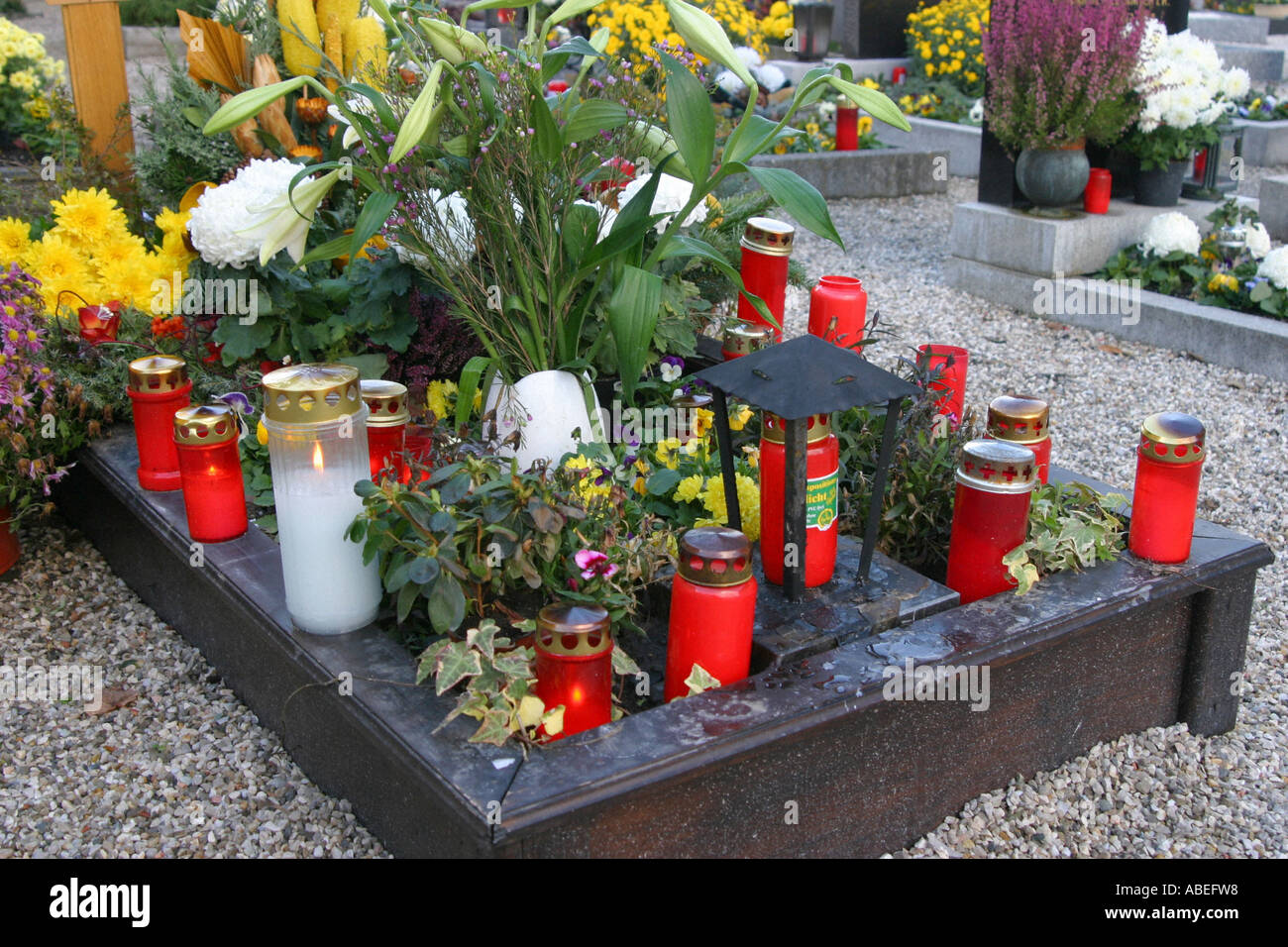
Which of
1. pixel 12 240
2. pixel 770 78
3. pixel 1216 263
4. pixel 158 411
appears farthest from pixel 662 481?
pixel 770 78

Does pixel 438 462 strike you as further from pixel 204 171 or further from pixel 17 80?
pixel 17 80

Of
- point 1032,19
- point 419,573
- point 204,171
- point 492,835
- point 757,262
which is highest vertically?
point 1032,19

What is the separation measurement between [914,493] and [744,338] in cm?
68

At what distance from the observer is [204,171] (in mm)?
3637

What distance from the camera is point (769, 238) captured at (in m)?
3.22

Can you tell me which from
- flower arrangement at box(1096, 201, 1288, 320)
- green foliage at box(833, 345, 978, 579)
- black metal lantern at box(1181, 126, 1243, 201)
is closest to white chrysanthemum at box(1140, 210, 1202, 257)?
flower arrangement at box(1096, 201, 1288, 320)

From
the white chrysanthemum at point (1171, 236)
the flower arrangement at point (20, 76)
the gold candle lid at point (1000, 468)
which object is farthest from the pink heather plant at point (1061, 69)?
the flower arrangement at point (20, 76)

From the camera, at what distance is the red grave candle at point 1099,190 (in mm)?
5773

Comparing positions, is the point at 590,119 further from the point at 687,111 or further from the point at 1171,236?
the point at 1171,236

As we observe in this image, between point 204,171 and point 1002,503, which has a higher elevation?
point 204,171

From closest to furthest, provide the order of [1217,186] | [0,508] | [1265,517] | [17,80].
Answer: [0,508], [1265,517], [1217,186], [17,80]

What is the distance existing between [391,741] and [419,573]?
0.29 metres

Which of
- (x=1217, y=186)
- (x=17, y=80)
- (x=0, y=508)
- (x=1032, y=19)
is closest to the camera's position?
(x=0, y=508)

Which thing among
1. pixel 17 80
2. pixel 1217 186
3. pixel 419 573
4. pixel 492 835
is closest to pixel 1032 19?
pixel 1217 186
